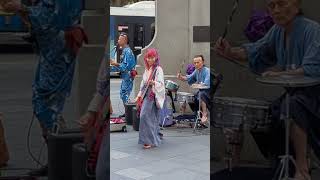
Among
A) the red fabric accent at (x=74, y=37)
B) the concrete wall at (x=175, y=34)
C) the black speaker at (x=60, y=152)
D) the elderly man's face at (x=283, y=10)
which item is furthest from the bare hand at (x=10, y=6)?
the concrete wall at (x=175, y=34)

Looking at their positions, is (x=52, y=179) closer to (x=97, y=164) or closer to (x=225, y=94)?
(x=97, y=164)

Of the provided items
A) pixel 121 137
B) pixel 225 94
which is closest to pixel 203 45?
pixel 121 137

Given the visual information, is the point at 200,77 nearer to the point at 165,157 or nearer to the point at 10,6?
the point at 165,157

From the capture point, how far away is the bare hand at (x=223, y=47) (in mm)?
4594

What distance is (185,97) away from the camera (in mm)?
11922

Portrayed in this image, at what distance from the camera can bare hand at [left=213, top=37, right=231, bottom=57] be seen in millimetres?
4594

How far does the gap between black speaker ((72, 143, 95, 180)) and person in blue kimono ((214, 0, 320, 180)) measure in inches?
62.3

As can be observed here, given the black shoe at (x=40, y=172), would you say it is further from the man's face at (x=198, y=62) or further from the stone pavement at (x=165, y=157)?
the man's face at (x=198, y=62)

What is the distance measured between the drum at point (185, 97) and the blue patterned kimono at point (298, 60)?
7130mm

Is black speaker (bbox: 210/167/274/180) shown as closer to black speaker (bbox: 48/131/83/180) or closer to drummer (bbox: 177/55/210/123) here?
black speaker (bbox: 48/131/83/180)

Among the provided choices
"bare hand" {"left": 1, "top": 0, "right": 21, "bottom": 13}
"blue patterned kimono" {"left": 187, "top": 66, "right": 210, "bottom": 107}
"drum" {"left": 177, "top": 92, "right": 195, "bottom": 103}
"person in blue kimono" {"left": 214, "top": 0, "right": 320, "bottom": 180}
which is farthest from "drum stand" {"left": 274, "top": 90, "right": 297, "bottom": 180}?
"drum" {"left": 177, "top": 92, "right": 195, "bottom": 103}

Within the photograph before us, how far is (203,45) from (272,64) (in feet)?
27.4

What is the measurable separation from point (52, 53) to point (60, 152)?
2.71 ft

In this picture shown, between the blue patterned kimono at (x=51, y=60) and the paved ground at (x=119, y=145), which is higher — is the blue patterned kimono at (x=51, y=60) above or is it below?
above
